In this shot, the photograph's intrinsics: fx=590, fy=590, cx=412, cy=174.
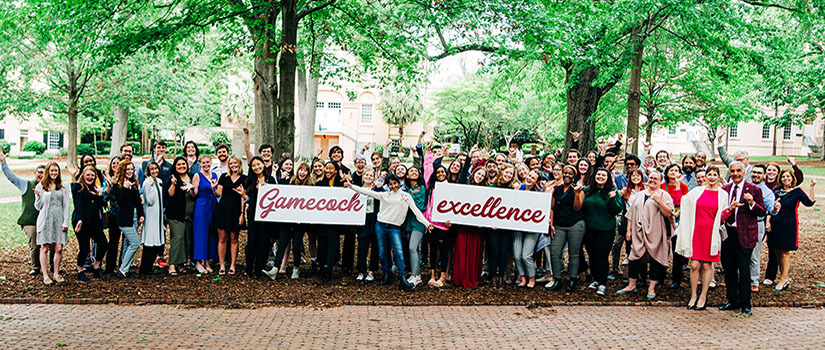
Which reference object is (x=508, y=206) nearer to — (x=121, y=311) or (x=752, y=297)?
(x=752, y=297)

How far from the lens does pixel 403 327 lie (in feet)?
23.2

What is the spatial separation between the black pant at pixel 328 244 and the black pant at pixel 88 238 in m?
3.27

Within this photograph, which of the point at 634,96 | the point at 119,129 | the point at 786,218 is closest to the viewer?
the point at 786,218

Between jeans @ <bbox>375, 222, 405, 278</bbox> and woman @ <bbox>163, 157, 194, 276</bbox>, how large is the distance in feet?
9.99

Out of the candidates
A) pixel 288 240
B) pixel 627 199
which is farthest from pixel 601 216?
pixel 288 240

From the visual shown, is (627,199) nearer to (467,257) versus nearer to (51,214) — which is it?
(467,257)

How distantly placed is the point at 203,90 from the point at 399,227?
3869 cm

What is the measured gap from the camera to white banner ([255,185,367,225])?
917 cm

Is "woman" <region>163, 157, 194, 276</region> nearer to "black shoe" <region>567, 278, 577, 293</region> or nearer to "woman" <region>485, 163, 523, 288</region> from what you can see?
"woman" <region>485, 163, 523, 288</region>

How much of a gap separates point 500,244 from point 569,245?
103 centimetres

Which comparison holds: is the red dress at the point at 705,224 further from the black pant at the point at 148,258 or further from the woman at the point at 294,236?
the black pant at the point at 148,258

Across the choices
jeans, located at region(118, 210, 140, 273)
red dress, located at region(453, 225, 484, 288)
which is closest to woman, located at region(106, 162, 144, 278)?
jeans, located at region(118, 210, 140, 273)

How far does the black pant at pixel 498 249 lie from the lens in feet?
29.6

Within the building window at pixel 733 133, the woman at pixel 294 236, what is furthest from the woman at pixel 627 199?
the building window at pixel 733 133
